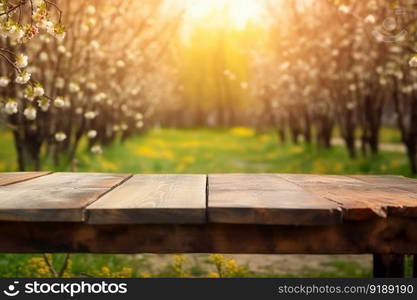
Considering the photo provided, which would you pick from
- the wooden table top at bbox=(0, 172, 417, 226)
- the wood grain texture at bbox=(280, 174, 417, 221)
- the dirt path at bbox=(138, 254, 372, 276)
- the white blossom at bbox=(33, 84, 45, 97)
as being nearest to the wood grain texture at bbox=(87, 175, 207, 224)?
the wooden table top at bbox=(0, 172, 417, 226)

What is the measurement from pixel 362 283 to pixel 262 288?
556 mm

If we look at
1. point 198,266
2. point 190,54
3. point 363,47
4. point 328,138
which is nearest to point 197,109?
point 190,54

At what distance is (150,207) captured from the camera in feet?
8.45

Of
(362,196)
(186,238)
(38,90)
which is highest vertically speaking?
(38,90)

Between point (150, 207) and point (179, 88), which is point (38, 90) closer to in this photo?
point (150, 207)

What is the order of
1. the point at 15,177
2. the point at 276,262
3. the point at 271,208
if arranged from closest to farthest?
the point at 271,208
the point at 15,177
the point at 276,262

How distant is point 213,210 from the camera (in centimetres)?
256

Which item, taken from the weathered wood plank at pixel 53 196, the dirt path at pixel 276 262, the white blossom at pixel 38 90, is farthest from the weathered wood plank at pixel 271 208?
the dirt path at pixel 276 262

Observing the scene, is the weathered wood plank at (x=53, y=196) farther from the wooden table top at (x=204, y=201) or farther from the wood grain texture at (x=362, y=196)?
the wood grain texture at (x=362, y=196)

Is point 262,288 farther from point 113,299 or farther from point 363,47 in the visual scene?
point 363,47

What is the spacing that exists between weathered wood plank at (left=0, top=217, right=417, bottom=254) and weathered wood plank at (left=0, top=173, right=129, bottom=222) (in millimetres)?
128

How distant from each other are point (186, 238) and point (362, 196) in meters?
0.95

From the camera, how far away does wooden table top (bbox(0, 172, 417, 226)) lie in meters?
2.55

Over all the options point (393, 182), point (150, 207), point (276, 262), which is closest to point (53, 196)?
point (150, 207)
